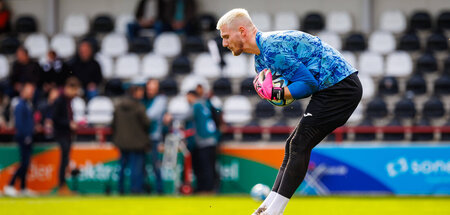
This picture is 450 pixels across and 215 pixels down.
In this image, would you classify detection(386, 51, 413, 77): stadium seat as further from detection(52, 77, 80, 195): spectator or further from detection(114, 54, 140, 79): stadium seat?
detection(52, 77, 80, 195): spectator

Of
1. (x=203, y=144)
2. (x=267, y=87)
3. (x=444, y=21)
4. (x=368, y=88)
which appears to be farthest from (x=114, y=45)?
(x=267, y=87)

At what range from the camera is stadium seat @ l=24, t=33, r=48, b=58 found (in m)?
20.6

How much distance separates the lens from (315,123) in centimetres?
628

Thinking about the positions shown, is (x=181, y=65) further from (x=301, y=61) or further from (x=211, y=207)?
(x=301, y=61)

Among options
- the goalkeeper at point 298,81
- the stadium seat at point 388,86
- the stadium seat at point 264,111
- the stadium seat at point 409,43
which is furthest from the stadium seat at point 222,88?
the goalkeeper at point 298,81

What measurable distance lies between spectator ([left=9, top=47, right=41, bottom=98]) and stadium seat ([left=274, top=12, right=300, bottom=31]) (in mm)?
6583

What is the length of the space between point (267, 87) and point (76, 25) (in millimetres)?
16438

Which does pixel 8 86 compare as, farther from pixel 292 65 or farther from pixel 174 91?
pixel 292 65

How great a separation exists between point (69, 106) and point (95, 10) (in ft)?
27.3

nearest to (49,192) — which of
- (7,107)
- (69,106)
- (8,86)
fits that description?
(69,106)

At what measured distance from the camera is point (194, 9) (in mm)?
20250

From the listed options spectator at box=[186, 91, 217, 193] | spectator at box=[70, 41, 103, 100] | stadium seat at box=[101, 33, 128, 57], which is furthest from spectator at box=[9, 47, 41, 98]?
spectator at box=[186, 91, 217, 193]

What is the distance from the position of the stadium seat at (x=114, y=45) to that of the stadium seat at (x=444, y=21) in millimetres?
8269

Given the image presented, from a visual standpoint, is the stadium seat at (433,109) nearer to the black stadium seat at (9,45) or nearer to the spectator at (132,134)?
the spectator at (132,134)
